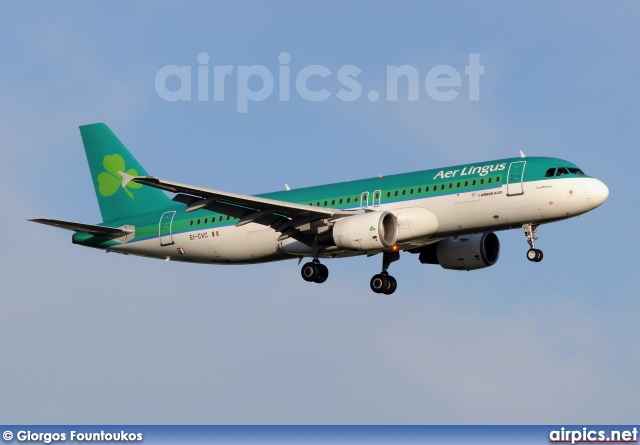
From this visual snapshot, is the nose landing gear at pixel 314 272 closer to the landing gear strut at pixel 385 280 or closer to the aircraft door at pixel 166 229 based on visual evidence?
the landing gear strut at pixel 385 280

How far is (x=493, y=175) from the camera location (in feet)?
178

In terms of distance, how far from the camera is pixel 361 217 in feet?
181

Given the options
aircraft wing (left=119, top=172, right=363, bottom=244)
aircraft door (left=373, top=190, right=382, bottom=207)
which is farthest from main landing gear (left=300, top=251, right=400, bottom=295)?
aircraft door (left=373, top=190, right=382, bottom=207)

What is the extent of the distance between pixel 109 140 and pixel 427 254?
16997mm

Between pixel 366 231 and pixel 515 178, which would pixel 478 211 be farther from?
pixel 366 231

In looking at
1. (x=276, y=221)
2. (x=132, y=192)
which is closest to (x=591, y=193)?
(x=276, y=221)

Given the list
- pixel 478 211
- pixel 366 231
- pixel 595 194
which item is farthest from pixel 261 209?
pixel 595 194

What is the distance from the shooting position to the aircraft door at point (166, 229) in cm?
6162

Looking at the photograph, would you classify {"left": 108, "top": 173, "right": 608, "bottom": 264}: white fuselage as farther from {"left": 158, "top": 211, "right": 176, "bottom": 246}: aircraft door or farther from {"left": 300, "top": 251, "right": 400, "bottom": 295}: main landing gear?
{"left": 158, "top": 211, "right": 176, "bottom": 246}: aircraft door

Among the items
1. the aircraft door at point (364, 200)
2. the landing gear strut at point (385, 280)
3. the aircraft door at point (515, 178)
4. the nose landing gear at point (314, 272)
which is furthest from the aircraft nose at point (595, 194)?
the nose landing gear at point (314, 272)

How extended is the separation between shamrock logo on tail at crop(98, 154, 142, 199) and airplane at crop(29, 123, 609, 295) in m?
0.76

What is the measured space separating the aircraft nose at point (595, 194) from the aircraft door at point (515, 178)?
8.35 ft

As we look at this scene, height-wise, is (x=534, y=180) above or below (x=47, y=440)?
above

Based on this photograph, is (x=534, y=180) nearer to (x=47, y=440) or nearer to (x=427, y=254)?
(x=427, y=254)
